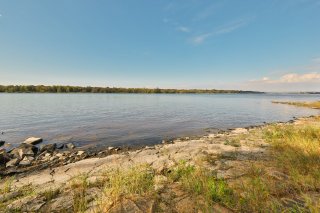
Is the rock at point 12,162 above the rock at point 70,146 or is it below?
above

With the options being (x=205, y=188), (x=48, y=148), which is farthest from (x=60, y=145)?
(x=205, y=188)

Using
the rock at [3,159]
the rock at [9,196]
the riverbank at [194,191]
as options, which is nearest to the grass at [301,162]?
the riverbank at [194,191]

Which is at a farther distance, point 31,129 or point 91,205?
point 31,129

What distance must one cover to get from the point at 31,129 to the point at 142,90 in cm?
13109

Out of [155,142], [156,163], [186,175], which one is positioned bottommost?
[155,142]

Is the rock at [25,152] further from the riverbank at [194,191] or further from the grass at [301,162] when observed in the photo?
the grass at [301,162]

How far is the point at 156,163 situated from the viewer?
8703 mm

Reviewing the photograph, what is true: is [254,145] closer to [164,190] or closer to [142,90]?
[164,190]

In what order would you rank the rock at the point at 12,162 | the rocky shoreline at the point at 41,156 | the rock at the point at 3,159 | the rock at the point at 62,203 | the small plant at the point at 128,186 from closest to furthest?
the rock at the point at 62,203 → the small plant at the point at 128,186 → the rocky shoreline at the point at 41,156 → the rock at the point at 12,162 → the rock at the point at 3,159

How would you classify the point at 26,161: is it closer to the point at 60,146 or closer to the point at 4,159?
the point at 4,159

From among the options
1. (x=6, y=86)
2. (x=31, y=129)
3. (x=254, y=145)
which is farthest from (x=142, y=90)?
(x=254, y=145)

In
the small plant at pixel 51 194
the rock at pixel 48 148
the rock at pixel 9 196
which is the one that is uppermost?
the small plant at pixel 51 194

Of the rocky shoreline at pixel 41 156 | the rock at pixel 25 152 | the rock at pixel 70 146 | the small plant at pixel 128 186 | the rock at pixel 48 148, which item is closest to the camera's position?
the small plant at pixel 128 186

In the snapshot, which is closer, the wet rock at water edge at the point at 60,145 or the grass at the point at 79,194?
the grass at the point at 79,194
